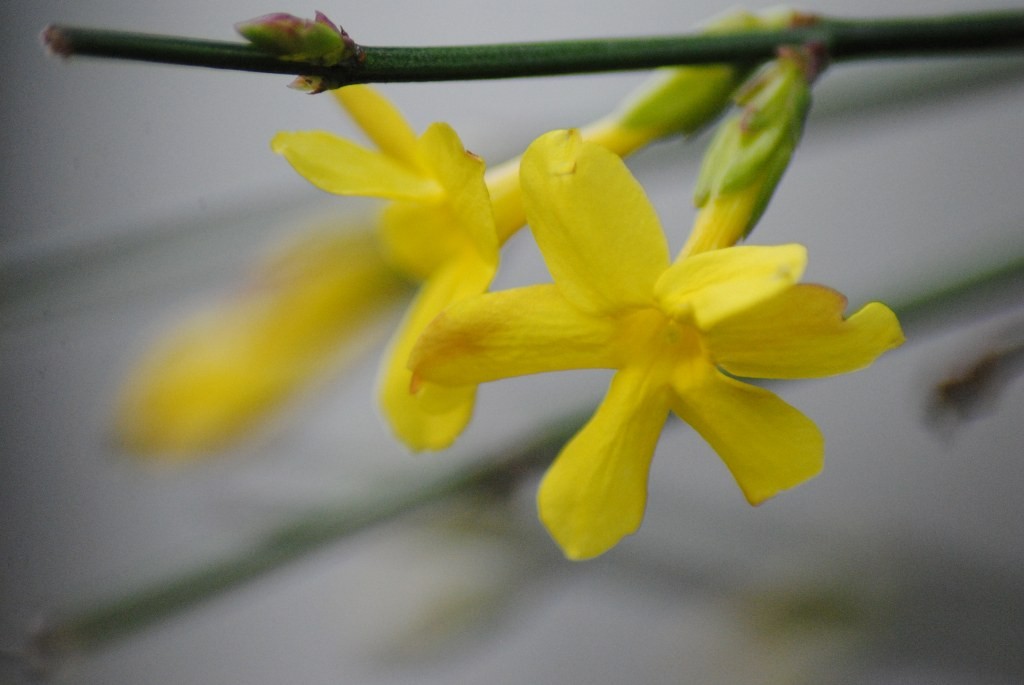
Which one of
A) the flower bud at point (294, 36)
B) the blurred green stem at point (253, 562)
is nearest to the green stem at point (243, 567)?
the blurred green stem at point (253, 562)

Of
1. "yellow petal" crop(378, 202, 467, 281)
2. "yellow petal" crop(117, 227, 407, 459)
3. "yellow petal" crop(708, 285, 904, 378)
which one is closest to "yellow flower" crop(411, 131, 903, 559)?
"yellow petal" crop(708, 285, 904, 378)

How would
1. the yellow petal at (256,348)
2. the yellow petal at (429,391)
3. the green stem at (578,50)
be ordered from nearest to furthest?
the green stem at (578,50)
the yellow petal at (429,391)
the yellow petal at (256,348)

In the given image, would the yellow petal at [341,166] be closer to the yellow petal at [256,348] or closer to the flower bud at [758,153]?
the flower bud at [758,153]

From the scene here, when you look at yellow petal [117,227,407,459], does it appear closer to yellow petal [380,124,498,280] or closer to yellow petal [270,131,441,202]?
yellow petal [380,124,498,280]

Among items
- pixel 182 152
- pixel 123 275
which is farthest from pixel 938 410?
pixel 182 152

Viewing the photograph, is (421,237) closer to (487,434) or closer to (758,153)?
(758,153)
